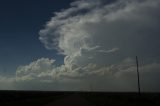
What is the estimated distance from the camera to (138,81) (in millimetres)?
54750

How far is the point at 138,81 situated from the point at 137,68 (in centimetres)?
304

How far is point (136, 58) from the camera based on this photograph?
58469 millimetres

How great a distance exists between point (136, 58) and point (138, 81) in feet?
20.1

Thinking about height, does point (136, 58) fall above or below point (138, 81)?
above

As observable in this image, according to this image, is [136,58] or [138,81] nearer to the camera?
[138,81]

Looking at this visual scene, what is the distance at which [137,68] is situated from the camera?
184 ft

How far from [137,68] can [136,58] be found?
317 cm
